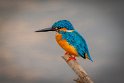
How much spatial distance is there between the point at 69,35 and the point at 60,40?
3.5 inches

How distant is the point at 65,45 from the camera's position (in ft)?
6.46

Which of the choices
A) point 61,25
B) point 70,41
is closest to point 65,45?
point 70,41

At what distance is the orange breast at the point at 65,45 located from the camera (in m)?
1.94

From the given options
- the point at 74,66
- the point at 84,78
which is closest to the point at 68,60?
the point at 74,66

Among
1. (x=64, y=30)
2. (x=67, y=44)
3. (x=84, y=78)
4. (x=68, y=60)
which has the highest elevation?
(x=64, y=30)

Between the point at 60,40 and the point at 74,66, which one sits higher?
the point at 60,40

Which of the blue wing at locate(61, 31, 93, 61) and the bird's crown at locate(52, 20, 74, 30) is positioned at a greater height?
the bird's crown at locate(52, 20, 74, 30)

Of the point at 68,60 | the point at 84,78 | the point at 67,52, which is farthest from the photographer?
the point at 67,52

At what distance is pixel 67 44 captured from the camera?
77.5 inches

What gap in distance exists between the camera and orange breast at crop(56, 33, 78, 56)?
1.94m

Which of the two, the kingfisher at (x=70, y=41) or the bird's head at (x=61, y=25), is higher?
the bird's head at (x=61, y=25)

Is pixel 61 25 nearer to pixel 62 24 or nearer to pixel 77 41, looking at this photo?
pixel 62 24

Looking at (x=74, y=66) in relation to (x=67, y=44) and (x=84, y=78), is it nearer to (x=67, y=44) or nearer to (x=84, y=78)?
(x=84, y=78)

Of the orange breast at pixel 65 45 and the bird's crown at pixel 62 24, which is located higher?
the bird's crown at pixel 62 24
